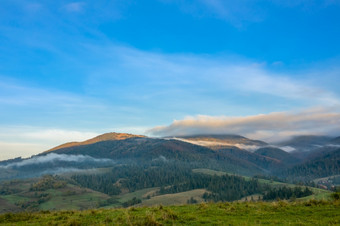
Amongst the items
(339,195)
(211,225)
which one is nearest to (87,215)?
(211,225)

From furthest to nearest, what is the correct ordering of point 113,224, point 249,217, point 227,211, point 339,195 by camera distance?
point 339,195
point 227,211
point 249,217
point 113,224

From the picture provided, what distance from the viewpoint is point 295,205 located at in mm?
27547

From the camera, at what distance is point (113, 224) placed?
66.8ft

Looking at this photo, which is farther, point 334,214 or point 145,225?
point 334,214

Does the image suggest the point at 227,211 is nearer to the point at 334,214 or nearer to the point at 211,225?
the point at 211,225

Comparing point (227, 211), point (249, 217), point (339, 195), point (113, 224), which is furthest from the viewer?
point (339, 195)

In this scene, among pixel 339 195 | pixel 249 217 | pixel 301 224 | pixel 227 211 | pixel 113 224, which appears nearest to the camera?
pixel 301 224

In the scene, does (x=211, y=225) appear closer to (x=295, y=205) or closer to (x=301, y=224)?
(x=301, y=224)

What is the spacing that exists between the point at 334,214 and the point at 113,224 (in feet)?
61.4

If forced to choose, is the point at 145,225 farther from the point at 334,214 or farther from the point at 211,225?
the point at 334,214

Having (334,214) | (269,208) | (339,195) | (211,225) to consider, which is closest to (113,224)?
(211,225)

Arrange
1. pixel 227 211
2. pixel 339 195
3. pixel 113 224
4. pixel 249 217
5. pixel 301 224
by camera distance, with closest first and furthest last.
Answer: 1. pixel 301 224
2. pixel 113 224
3. pixel 249 217
4. pixel 227 211
5. pixel 339 195

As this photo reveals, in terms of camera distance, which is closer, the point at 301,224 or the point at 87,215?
the point at 301,224

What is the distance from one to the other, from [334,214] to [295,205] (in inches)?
250
